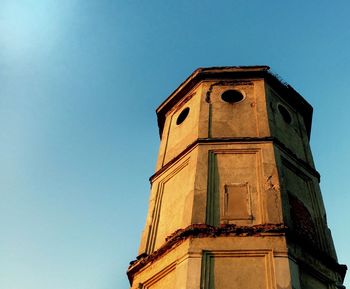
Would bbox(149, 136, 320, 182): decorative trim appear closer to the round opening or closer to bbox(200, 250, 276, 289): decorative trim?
the round opening

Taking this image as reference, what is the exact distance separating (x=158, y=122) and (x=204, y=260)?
8095mm

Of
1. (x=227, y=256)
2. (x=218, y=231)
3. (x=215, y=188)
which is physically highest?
(x=215, y=188)

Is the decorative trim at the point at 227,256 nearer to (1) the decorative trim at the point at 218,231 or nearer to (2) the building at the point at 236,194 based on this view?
(2) the building at the point at 236,194

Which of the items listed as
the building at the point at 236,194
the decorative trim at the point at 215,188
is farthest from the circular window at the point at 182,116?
the decorative trim at the point at 215,188

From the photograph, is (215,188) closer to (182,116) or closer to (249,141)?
(249,141)

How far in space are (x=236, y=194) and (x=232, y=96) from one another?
4.57 meters

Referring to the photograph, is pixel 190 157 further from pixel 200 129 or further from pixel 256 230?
pixel 256 230

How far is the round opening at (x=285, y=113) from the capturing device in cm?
1534

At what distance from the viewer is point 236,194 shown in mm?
11609

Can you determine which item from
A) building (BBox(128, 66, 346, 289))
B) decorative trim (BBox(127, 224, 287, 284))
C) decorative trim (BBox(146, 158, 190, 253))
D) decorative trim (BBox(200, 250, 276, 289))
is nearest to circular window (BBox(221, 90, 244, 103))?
building (BBox(128, 66, 346, 289))

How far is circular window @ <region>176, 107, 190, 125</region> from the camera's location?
51.0 feet

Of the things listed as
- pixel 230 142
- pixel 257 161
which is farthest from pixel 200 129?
pixel 257 161

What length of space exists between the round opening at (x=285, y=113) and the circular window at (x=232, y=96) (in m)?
1.39

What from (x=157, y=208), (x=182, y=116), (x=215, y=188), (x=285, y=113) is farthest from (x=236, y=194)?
(x=285, y=113)
